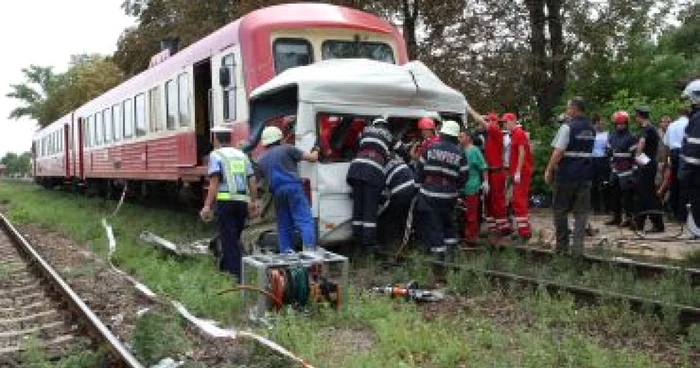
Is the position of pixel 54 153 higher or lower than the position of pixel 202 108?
lower

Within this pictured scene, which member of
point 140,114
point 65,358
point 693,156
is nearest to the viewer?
point 65,358

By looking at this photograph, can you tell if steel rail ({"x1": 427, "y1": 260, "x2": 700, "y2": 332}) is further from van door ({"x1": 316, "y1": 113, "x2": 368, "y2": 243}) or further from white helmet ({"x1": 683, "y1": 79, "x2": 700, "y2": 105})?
white helmet ({"x1": 683, "y1": 79, "x2": 700, "y2": 105})

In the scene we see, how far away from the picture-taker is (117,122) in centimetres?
1978

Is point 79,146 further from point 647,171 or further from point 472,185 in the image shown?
point 647,171

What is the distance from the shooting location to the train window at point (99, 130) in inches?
871

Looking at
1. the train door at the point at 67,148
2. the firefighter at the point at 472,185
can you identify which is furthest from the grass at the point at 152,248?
the train door at the point at 67,148

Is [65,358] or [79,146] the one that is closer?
[65,358]

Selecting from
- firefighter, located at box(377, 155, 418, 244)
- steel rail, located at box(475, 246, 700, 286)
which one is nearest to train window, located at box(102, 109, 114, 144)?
firefighter, located at box(377, 155, 418, 244)

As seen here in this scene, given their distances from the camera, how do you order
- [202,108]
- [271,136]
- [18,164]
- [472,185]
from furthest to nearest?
[18,164] → [202,108] → [472,185] → [271,136]

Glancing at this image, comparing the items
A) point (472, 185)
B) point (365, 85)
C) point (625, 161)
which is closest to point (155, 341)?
point (365, 85)

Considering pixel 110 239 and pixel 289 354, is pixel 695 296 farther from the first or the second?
pixel 110 239

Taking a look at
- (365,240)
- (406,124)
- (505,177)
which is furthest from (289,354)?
(505,177)

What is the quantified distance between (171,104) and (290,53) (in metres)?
3.85

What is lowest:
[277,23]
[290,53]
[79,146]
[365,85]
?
[79,146]
